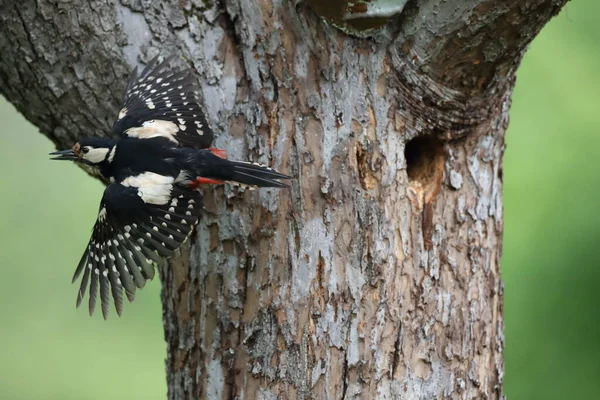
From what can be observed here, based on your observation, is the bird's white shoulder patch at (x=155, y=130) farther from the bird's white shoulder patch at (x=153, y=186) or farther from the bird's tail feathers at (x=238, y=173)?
the bird's tail feathers at (x=238, y=173)

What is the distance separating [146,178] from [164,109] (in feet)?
1.07

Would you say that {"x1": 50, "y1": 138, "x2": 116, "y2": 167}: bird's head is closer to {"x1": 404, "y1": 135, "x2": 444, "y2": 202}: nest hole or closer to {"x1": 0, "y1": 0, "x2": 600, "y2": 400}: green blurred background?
{"x1": 404, "y1": 135, "x2": 444, "y2": 202}: nest hole

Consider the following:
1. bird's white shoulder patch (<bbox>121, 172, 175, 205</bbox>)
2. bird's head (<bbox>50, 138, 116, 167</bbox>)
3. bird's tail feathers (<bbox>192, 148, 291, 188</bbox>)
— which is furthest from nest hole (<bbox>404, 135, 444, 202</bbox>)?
bird's head (<bbox>50, 138, 116, 167</bbox>)

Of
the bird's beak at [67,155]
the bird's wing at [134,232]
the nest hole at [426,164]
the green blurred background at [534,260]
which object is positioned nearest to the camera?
the bird's wing at [134,232]

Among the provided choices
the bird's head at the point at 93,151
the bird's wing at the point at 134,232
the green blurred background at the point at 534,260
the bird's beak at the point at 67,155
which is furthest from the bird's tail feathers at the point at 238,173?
the green blurred background at the point at 534,260

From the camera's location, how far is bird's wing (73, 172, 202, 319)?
2.95 m

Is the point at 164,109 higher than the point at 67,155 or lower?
higher

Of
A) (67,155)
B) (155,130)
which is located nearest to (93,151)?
(67,155)

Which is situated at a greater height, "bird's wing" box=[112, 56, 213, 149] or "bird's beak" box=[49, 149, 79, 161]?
"bird's wing" box=[112, 56, 213, 149]

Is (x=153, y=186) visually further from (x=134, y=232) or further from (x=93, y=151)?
(x=93, y=151)

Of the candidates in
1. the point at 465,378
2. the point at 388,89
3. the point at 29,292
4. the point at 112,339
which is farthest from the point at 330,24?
the point at 29,292

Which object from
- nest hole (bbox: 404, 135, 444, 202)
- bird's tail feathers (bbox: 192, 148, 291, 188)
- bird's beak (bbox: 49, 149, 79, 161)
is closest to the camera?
bird's tail feathers (bbox: 192, 148, 291, 188)

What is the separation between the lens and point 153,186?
3053 millimetres

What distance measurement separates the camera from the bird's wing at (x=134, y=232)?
2951mm
